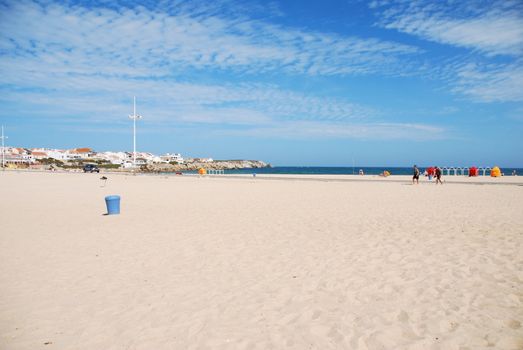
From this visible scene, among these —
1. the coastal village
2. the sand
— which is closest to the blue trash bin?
the sand

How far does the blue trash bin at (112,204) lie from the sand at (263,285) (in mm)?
1842

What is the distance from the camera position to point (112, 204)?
43.8 feet

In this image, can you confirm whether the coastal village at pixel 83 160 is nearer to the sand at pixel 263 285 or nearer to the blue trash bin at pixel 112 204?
the blue trash bin at pixel 112 204

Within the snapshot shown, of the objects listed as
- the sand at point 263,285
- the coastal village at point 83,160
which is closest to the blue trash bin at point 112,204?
the sand at point 263,285

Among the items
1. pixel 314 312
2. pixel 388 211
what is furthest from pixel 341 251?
pixel 388 211

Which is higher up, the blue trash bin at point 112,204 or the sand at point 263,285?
the blue trash bin at point 112,204

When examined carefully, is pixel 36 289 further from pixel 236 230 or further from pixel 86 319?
pixel 236 230

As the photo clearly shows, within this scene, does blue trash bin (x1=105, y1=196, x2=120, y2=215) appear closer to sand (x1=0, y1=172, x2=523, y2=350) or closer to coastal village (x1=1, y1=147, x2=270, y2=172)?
sand (x1=0, y1=172, x2=523, y2=350)

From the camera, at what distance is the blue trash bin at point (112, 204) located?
13211 mm

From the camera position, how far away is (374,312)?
478cm

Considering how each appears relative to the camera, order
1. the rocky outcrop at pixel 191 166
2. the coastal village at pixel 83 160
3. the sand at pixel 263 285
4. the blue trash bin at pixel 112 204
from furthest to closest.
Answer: the coastal village at pixel 83 160
the rocky outcrop at pixel 191 166
the blue trash bin at pixel 112 204
the sand at pixel 263 285

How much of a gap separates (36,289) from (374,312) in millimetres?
5076

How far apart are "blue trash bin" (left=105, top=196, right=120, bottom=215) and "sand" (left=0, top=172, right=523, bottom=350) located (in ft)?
6.04

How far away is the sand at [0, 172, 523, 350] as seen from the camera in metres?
4.23
